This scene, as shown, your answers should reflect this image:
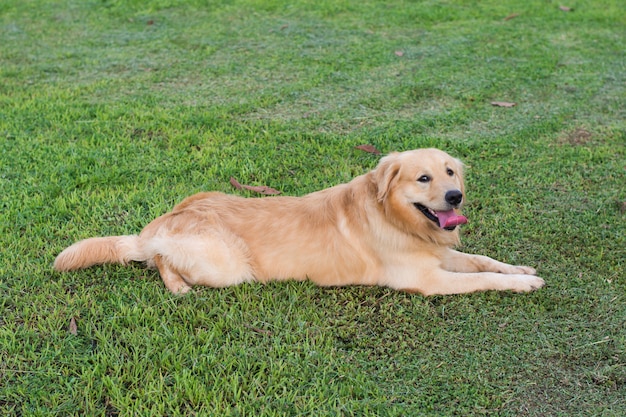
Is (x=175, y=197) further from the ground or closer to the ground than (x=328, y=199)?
closer to the ground

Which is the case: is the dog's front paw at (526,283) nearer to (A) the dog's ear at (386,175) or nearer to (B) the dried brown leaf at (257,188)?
(A) the dog's ear at (386,175)

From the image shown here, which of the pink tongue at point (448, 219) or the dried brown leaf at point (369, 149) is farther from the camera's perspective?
the dried brown leaf at point (369, 149)

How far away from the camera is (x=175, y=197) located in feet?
16.0

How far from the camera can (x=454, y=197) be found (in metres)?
3.61

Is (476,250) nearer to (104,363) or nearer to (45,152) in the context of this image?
(104,363)

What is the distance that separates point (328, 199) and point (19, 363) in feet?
6.57

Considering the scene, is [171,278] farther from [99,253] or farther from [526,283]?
[526,283]

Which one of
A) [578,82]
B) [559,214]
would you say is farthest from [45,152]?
[578,82]

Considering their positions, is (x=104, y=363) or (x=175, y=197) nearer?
(x=104, y=363)

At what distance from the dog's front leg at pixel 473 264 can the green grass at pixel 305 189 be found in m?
0.24

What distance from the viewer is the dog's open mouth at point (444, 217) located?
3.69 meters

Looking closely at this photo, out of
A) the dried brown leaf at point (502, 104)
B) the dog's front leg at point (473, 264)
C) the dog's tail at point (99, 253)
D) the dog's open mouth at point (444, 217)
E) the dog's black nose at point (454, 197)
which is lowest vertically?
the dog's front leg at point (473, 264)

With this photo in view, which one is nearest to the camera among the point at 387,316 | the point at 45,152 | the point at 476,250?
the point at 387,316

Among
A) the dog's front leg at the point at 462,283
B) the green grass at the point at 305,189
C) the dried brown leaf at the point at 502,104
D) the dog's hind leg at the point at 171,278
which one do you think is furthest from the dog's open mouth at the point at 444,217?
the dried brown leaf at the point at 502,104
